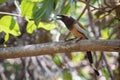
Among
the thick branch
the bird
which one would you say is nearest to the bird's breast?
the bird

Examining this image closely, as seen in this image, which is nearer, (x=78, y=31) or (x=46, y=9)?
(x=46, y=9)

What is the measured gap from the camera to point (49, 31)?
→ 2.26 m

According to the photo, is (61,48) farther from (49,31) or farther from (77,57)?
(77,57)

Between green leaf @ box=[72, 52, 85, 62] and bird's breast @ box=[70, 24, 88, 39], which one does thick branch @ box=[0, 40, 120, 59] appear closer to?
bird's breast @ box=[70, 24, 88, 39]

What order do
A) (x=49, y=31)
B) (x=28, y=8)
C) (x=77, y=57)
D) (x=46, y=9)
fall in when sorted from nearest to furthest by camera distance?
1. (x=46, y=9)
2. (x=28, y=8)
3. (x=49, y=31)
4. (x=77, y=57)

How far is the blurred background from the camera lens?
138 cm

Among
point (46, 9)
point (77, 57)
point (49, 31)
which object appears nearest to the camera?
point (46, 9)

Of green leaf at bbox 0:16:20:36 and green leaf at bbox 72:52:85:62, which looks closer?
green leaf at bbox 0:16:20:36

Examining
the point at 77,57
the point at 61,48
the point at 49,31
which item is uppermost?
the point at 61,48

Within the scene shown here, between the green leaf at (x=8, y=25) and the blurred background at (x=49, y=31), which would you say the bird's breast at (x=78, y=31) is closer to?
the blurred background at (x=49, y=31)

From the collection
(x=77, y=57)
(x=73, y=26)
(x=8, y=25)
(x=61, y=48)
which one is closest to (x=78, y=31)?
(x=73, y=26)

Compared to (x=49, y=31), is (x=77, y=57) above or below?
below

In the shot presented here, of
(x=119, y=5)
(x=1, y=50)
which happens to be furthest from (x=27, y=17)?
(x=119, y=5)

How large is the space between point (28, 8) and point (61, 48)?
23 centimetres
